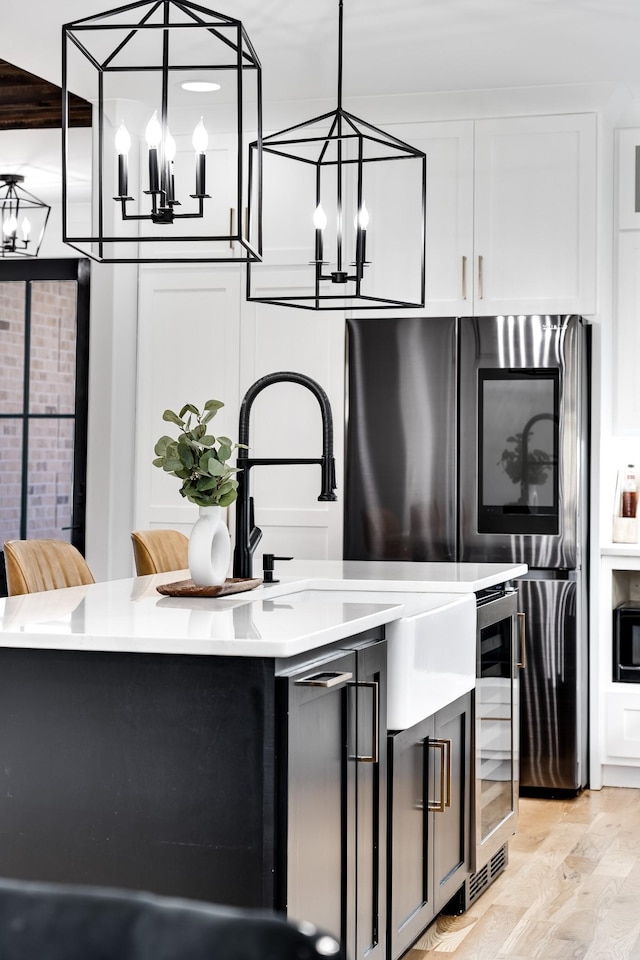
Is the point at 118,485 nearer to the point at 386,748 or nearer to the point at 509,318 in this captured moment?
the point at 509,318

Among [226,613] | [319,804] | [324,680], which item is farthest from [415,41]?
[319,804]

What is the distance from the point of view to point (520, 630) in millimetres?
3596

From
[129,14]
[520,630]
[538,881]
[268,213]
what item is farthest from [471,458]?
[129,14]

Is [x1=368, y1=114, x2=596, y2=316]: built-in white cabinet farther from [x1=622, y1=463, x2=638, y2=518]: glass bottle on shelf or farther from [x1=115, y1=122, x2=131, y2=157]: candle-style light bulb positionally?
[x1=115, y1=122, x2=131, y2=157]: candle-style light bulb

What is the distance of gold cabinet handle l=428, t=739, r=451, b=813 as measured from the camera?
2650mm

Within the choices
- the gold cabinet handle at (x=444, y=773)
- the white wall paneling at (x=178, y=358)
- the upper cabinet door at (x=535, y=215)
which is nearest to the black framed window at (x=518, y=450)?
the upper cabinet door at (x=535, y=215)

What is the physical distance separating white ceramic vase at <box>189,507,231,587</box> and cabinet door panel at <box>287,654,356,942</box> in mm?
537

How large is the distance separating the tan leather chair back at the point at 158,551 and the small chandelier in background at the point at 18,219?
2128mm

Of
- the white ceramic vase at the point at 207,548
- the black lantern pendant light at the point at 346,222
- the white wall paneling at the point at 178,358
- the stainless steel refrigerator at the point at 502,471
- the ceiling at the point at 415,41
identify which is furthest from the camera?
the white wall paneling at the point at 178,358

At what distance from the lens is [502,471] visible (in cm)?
439

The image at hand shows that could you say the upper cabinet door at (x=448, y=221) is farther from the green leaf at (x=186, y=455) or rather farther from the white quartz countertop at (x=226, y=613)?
the green leaf at (x=186, y=455)

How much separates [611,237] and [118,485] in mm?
2229

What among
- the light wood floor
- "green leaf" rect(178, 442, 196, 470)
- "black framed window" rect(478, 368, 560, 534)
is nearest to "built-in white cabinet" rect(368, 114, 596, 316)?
"black framed window" rect(478, 368, 560, 534)

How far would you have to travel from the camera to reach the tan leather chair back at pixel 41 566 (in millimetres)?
2770
